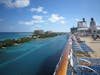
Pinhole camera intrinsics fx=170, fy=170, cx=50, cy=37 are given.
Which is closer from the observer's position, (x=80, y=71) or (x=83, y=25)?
(x=80, y=71)

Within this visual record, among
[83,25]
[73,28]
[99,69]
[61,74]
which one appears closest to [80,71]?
[99,69]

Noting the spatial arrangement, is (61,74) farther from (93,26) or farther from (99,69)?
(93,26)

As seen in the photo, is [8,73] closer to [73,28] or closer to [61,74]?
[61,74]

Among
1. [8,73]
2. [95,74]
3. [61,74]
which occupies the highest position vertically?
[61,74]

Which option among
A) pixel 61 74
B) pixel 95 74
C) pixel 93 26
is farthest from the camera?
pixel 93 26

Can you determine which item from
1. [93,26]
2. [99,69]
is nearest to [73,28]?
[93,26]

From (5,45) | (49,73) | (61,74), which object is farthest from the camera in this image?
(5,45)

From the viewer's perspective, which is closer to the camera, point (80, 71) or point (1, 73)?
point (80, 71)

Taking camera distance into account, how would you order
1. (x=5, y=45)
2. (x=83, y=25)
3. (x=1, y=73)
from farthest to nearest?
(x=83, y=25)
(x=5, y=45)
(x=1, y=73)

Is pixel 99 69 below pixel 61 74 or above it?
below
